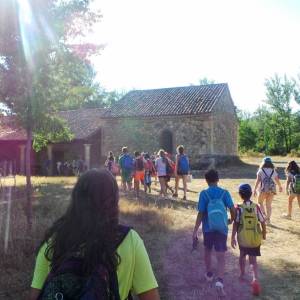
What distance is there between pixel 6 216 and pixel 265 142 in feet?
163

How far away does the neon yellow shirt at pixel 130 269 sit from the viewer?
2107 millimetres

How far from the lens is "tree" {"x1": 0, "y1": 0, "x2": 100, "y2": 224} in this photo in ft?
28.3

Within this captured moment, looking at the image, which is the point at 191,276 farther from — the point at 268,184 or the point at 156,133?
the point at 156,133

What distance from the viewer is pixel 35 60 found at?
874 centimetres

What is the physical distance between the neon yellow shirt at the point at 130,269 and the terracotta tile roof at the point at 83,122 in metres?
27.6

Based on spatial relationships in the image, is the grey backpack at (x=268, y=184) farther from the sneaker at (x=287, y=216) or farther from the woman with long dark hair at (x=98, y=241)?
the woman with long dark hair at (x=98, y=241)

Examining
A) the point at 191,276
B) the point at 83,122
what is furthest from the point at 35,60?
the point at 83,122

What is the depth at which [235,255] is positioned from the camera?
A: 7.43m

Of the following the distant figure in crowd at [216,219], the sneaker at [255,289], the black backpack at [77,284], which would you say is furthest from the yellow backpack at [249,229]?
the black backpack at [77,284]

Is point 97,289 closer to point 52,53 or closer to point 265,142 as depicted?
point 52,53

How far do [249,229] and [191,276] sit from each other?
1.25 m

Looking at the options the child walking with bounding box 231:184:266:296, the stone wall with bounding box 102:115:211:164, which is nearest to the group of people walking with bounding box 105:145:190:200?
the child walking with bounding box 231:184:266:296

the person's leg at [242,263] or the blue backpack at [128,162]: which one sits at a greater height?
the blue backpack at [128,162]

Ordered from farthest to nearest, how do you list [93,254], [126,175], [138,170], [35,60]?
[126,175] → [138,170] → [35,60] → [93,254]
